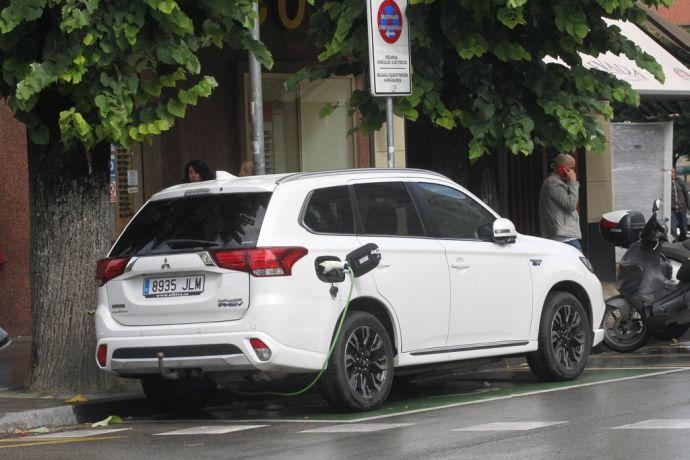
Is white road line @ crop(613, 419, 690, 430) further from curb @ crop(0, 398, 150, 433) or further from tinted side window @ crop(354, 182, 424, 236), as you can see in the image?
curb @ crop(0, 398, 150, 433)

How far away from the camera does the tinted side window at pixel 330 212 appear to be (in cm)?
1038

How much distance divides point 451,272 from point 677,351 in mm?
4363

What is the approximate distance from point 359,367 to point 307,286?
30.1 inches

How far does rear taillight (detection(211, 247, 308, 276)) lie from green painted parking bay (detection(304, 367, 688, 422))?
3.64 feet

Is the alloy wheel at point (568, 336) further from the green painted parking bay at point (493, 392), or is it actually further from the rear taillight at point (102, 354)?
the rear taillight at point (102, 354)

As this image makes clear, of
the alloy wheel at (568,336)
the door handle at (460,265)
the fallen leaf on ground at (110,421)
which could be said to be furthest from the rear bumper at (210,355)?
the alloy wheel at (568,336)

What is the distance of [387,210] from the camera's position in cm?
1106

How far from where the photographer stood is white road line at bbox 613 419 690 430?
8539 millimetres

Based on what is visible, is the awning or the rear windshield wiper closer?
the rear windshield wiper

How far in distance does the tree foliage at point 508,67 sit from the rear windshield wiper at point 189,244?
4261 millimetres

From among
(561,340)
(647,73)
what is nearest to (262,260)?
(561,340)

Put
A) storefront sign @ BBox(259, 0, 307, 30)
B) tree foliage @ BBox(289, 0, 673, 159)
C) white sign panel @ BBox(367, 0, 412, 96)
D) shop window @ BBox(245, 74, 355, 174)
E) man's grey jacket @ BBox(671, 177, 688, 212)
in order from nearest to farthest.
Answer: white sign panel @ BBox(367, 0, 412, 96) < tree foliage @ BBox(289, 0, 673, 159) < storefront sign @ BBox(259, 0, 307, 30) < shop window @ BBox(245, 74, 355, 174) < man's grey jacket @ BBox(671, 177, 688, 212)

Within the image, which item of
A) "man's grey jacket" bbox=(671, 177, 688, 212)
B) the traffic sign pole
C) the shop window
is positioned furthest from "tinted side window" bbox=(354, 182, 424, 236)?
"man's grey jacket" bbox=(671, 177, 688, 212)

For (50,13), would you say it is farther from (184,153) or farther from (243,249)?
(184,153)
